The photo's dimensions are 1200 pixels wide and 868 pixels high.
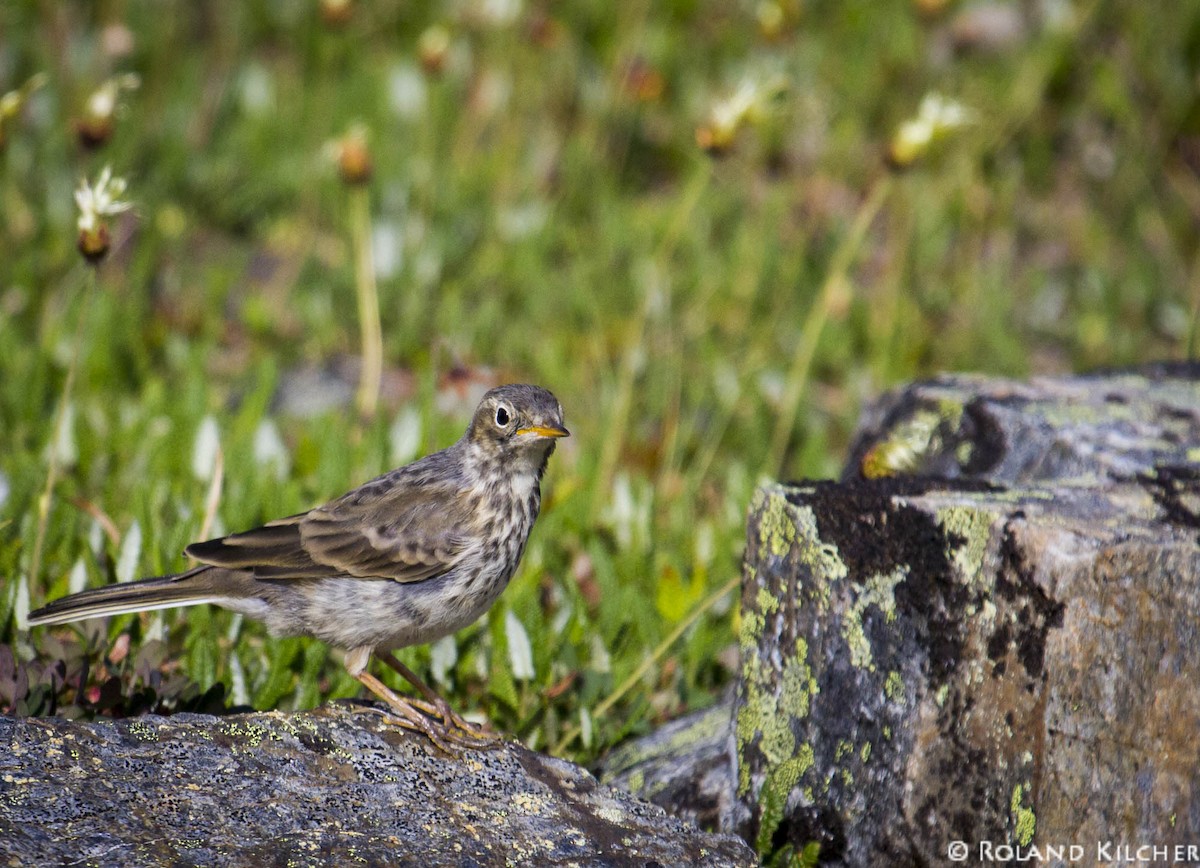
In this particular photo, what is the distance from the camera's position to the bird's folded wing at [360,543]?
13.5 ft

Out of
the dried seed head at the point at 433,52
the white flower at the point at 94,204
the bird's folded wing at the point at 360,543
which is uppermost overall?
the dried seed head at the point at 433,52

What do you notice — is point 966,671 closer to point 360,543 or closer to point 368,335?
point 360,543

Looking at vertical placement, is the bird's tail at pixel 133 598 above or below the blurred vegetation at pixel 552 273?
below

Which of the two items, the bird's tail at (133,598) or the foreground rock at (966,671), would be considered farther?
the bird's tail at (133,598)

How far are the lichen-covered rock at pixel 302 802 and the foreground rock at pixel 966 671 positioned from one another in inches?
17.1

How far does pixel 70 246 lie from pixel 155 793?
17.4 feet

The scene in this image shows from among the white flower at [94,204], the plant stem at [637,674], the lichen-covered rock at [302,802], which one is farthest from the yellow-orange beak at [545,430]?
the white flower at [94,204]

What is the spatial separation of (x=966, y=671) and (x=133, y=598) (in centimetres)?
247

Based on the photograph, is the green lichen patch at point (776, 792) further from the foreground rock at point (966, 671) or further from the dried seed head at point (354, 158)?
the dried seed head at point (354, 158)

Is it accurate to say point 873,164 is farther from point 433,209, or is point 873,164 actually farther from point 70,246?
point 70,246

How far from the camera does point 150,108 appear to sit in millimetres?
9188

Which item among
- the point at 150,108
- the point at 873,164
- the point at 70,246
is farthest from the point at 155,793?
the point at 873,164

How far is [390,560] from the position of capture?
4.11 m

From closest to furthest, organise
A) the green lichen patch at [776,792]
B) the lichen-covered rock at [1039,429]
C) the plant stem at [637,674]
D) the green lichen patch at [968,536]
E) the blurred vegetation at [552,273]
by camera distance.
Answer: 1. the green lichen patch at [968,536]
2. the green lichen patch at [776,792]
3. the lichen-covered rock at [1039,429]
4. the plant stem at [637,674]
5. the blurred vegetation at [552,273]
